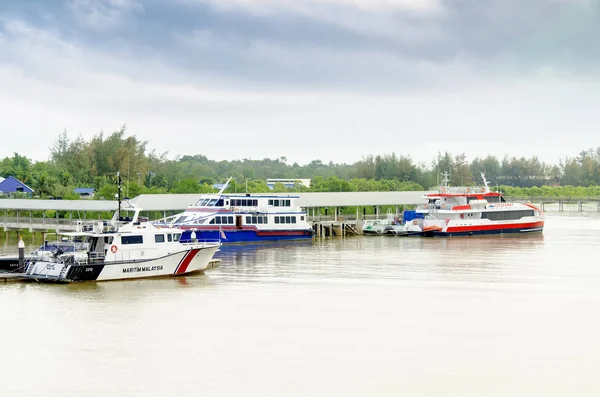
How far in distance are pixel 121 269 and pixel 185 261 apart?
324 centimetres

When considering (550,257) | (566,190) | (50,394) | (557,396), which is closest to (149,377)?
(50,394)

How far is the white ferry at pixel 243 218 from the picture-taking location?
58.0 m

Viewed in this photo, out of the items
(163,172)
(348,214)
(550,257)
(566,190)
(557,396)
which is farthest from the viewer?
(566,190)

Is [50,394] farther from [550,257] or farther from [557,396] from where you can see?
[550,257]

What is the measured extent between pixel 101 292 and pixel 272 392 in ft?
49.9

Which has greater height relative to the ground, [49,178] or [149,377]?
[49,178]

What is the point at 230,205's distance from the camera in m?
59.6

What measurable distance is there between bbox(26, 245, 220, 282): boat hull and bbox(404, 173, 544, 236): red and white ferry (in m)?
34.3

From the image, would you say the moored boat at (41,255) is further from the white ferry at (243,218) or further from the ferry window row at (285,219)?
the ferry window row at (285,219)

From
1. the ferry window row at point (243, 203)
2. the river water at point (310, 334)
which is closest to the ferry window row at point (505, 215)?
A: the ferry window row at point (243, 203)

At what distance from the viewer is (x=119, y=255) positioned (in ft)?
122

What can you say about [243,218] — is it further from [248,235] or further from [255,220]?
[248,235]

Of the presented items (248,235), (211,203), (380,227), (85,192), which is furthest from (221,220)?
(85,192)

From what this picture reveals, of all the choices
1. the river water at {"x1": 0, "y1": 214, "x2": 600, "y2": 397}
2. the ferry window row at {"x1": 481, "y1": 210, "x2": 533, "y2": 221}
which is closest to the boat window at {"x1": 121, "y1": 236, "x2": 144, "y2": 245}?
the river water at {"x1": 0, "y1": 214, "x2": 600, "y2": 397}
